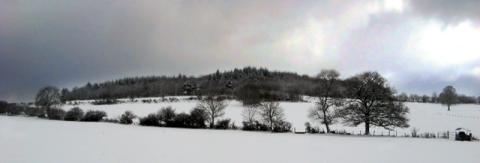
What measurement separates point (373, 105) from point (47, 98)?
328 feet

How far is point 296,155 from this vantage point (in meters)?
28.9

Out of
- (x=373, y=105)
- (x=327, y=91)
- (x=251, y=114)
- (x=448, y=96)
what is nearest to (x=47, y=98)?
(x=251, y=114)

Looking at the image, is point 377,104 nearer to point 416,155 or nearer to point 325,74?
point 325,74

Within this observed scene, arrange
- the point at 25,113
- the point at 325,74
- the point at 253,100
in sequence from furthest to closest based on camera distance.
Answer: the point at 25,113 → the point at 253,100 → the point at 325,74

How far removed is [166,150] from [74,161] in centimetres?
835

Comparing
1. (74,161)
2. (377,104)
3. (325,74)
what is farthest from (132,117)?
(74,161)

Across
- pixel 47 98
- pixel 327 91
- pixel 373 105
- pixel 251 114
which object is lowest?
pixel 251 114

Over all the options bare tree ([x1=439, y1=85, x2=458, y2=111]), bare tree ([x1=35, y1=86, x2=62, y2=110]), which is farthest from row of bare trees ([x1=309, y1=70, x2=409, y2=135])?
bare tree ([x1=35, y1=86, x2=62, y2=110])

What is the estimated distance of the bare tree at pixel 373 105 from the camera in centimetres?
5238

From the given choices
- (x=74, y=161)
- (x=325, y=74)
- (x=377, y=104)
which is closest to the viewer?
(x=74, y=161)

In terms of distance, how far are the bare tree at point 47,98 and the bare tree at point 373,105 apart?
9316 centimetres

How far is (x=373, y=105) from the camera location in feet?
177

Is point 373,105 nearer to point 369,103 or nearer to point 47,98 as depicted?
point 369,103

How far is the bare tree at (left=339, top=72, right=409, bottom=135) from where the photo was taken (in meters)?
52.4
